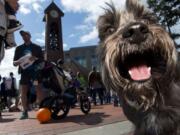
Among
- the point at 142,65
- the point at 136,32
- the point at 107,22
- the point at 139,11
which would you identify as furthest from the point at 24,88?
the point at 136,32

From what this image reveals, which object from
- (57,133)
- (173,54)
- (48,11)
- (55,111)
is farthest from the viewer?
(48,11)

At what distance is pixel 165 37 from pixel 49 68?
314 inches

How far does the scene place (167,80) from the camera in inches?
115

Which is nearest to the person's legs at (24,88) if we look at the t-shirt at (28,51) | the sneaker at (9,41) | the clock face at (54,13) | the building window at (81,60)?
the t-shirt at (28,51)

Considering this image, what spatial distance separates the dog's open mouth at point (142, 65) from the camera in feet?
9.79

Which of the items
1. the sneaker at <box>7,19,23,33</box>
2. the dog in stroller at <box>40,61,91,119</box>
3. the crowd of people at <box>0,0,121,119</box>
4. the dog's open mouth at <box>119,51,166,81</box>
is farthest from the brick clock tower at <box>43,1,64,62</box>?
the dog's open mouth at <box>119,51,166,81</box>

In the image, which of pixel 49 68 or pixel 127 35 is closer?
pixel 127 35

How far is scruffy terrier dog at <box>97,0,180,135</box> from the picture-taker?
290cm

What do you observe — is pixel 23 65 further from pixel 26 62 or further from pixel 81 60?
pixel 81 60

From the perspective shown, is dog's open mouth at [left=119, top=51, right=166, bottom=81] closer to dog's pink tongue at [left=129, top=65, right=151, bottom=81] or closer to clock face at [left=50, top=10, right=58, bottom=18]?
dog's pink tongue at [left=129, top=65, right=151, bottom=81]

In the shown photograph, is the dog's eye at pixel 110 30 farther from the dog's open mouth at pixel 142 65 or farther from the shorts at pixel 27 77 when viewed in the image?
the shorts at pixel 27 77

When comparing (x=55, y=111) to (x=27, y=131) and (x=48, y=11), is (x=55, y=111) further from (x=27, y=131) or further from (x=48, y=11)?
(x=48, y=11)

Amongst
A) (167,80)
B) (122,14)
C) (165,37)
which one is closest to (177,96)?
(167,80)

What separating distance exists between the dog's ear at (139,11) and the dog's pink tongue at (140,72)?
1.62 feet
